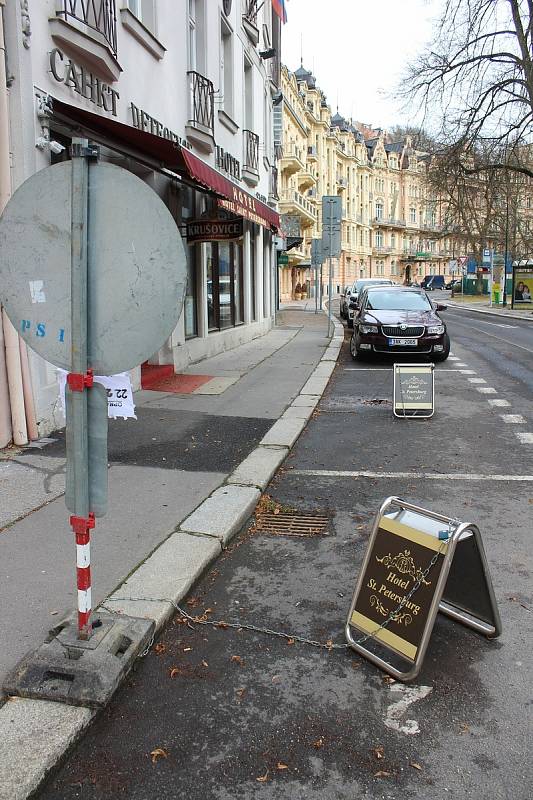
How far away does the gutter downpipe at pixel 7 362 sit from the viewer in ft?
20.2

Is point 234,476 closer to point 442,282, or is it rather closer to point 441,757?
point 441,757

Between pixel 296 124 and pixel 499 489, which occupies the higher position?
pixel 296 124

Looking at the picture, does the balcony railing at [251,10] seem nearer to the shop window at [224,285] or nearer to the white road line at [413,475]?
the shop window at [224,285]

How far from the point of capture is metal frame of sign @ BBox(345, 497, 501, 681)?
2.97 metres

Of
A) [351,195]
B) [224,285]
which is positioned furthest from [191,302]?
[351,195]

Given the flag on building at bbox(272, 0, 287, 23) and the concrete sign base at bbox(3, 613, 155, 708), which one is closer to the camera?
the concrete sign base at bbox(3, 613, 155, 708)

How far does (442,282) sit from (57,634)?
98192 millimetres

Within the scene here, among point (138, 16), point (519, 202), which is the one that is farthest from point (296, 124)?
point (138, 16)

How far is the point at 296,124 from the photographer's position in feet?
173

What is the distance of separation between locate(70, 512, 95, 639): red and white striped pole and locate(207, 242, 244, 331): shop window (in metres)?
11.6

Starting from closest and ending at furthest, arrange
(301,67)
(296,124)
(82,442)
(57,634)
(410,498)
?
(82,442) → (57,634) → (410,498) → (296,124) → (301,67)

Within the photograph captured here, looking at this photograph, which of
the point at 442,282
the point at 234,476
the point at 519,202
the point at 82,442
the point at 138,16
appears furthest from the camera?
the point at 442,282

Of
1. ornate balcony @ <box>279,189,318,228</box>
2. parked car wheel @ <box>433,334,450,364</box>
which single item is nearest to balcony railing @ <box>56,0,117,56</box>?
parked car wheel @ <box>433,334,450,364</box>

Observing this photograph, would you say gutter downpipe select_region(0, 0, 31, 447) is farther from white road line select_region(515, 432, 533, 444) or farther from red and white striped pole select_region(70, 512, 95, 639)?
white road line select_region(515, 432, 533, 444)
